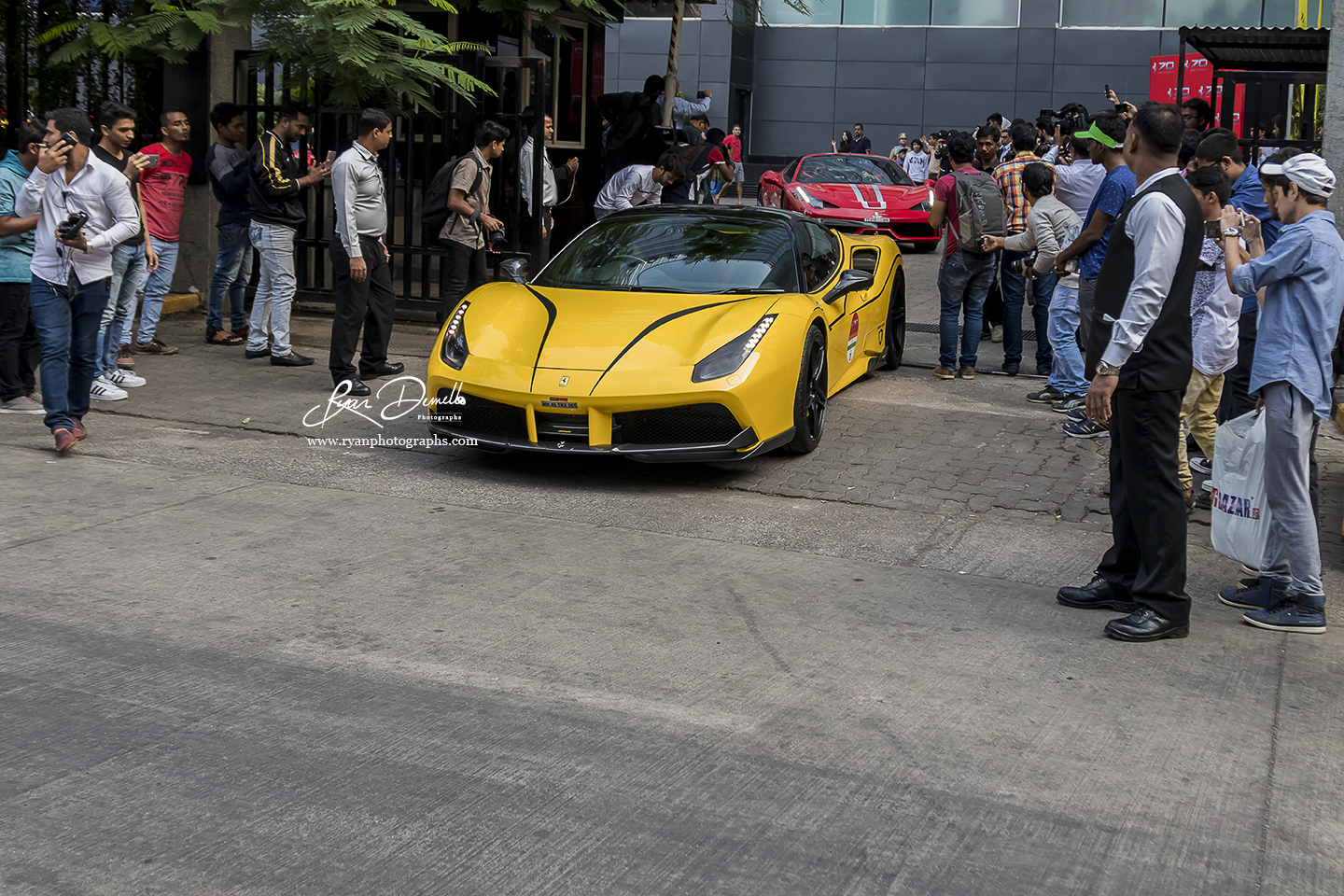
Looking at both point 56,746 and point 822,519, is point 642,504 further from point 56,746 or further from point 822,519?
point 56,746

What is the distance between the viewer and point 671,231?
8.55 meters

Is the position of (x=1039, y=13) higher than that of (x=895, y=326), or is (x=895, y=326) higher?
(x=1039, y=13)

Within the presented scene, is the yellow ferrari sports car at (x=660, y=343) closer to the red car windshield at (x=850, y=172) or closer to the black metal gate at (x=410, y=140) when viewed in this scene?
the black metal gate at (x=410, y=140)

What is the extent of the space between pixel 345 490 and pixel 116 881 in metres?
3.89

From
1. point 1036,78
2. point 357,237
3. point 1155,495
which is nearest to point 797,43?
point 1036,78

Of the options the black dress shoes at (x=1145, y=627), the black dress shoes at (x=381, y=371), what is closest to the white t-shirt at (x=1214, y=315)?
the black dress shoes at (x=1145, y=627)

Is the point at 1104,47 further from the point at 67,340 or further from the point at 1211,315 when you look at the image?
the point at 67,340

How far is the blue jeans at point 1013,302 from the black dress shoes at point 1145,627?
5743 millimetres

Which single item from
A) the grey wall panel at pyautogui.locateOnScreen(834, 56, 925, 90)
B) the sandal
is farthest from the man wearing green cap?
the grey wall panel at pyautogui.locateOnScreen(834, 56, 925, 90)

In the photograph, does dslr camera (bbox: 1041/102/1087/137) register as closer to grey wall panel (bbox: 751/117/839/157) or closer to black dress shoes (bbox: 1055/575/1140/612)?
black dress shoes (bbox: 1055/575/1140/612)

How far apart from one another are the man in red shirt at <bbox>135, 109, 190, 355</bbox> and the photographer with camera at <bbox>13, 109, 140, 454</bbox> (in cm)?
249

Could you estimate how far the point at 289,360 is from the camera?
1011 cm

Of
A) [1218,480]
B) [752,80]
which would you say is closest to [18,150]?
[1218,480]

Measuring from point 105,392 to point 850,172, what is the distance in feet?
45.8
